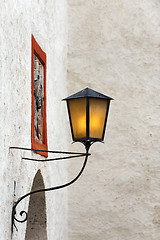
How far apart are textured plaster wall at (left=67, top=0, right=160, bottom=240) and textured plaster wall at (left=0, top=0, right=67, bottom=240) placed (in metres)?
0.71

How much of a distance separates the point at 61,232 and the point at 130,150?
57.3 inches

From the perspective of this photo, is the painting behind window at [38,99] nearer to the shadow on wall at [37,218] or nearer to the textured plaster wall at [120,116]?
the shadow on wall at [37,218]

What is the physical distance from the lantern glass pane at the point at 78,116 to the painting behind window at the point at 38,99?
1186 millimetres

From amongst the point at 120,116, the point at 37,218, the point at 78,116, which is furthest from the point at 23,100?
the point at 120,116

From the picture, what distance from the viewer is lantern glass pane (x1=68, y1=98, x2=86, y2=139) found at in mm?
2689

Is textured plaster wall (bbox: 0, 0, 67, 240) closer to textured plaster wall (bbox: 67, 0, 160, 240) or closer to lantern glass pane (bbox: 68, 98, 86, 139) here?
lantern glass pane (bbox: 68, 98, 86, 139)

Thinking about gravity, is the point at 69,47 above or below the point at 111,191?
above

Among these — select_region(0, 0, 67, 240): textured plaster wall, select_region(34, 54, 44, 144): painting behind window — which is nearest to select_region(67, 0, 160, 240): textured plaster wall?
select_region(0, 0, 67, 240): textured plaster wall

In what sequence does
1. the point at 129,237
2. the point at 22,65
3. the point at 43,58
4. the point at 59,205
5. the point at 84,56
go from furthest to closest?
1. the point at 84,56
2. the point at 129,237
3. the point at 59,205
4. the point at 43,58
5. the point at 22,65

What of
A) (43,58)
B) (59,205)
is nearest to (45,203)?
(59,205)

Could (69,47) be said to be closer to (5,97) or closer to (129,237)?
(129,237)

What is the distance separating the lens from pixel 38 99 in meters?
4.05

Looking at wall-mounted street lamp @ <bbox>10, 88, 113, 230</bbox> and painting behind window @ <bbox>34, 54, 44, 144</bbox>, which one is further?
painting behind window @ <bbox>34, 54, 44, 144</bbox>

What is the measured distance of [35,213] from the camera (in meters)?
4.55
